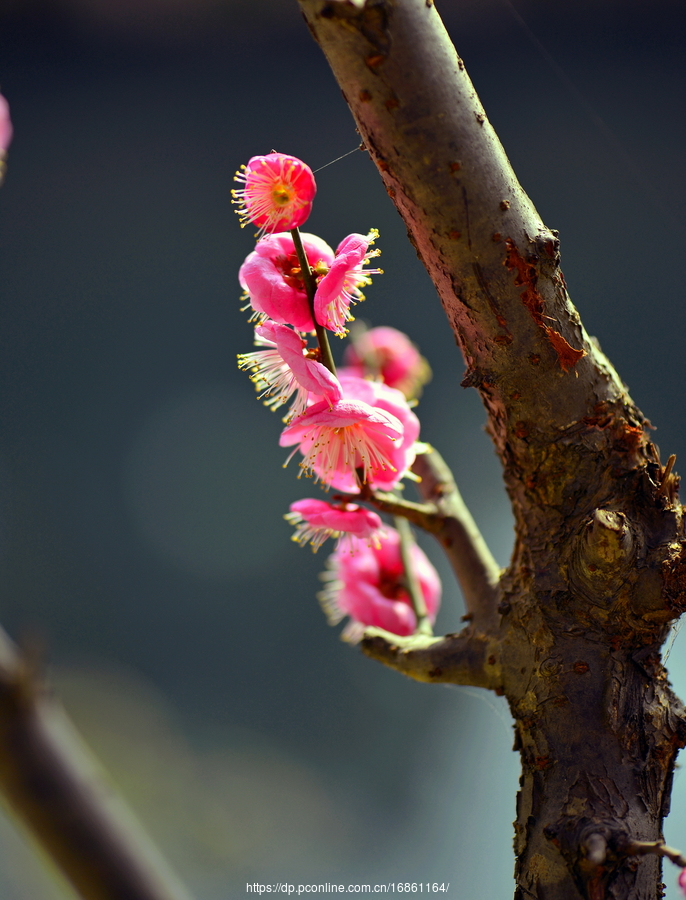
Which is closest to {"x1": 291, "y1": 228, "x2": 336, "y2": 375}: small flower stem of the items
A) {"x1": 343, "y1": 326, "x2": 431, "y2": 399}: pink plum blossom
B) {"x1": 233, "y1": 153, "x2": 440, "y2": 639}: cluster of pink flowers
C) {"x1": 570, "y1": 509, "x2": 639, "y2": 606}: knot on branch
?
{"x1": 233, "y1": 153, "x2": 440, "y2": 639}: cluster of pink flowers

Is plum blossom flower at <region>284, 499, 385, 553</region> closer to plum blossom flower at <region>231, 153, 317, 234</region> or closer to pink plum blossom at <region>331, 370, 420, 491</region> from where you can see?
pink plum blossom at <region>331, 370, 420, 491</region>

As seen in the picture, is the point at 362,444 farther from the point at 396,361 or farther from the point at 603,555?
the point at 396,361

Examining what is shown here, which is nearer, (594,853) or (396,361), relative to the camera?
(594,853)

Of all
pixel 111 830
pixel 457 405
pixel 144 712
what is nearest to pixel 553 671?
pixel 111 830

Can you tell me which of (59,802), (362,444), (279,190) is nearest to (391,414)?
(362,444)

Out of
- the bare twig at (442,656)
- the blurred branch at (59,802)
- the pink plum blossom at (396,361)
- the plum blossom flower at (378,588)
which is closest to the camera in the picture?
the blurred branch at (59,802)

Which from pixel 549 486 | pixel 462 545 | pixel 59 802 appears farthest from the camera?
pixel 462 545

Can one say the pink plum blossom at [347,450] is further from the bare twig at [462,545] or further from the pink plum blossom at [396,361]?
the pink plum blossom at [396,361]

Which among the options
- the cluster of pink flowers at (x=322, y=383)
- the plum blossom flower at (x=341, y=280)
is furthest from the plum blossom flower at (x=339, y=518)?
the plum blossom flower at (x=341, y=280)
